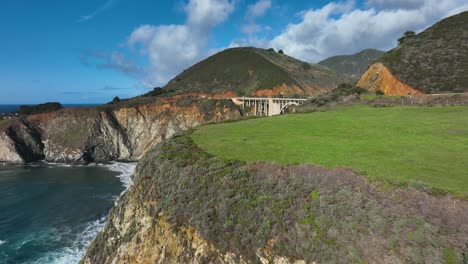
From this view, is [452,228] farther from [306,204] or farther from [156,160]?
[156,160]

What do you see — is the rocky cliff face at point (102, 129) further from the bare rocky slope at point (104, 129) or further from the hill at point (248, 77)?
the hill at point (248, 77)

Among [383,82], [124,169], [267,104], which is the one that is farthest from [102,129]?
[383,82]

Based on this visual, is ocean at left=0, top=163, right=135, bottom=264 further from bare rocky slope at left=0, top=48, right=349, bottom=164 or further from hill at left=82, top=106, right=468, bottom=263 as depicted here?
hill at left=82, top=106, right=468, bottom=263

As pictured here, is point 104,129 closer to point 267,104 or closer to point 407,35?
point 267,104

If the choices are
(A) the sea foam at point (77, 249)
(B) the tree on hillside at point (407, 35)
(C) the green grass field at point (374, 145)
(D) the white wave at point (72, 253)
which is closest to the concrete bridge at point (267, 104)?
(B) the tree on hillside at point (407, 35)

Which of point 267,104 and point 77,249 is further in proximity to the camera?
point 267,104
